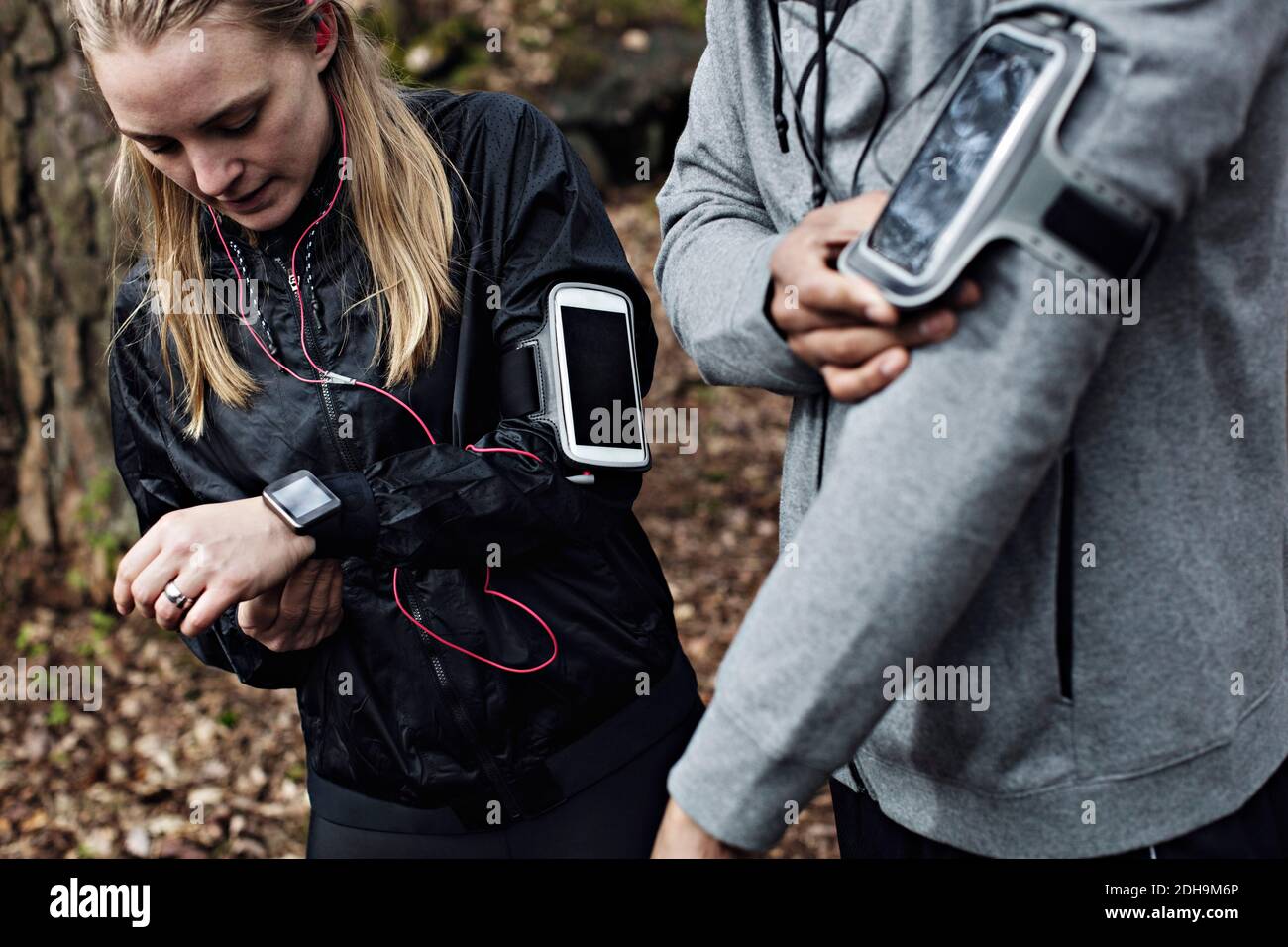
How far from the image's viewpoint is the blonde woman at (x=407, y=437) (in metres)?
1.75

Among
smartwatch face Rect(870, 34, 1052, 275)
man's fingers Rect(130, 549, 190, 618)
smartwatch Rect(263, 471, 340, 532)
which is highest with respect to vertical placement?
smartwatch face Rect(870, 34, 1052, 275)

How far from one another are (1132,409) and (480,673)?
3.58ft

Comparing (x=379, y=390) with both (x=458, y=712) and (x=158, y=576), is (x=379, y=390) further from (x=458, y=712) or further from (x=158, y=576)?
(x=458, y=712)

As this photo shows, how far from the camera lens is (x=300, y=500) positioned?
65.4 inches

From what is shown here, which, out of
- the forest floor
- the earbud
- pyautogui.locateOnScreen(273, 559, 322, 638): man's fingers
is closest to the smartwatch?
pyautogui.locateOnScreen(273, 559, 322, 638): man's fingers

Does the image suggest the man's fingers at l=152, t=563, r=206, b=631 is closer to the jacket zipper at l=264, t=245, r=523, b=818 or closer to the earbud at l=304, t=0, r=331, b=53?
the jacket zipper at l=264, t=245, r=523, b=818

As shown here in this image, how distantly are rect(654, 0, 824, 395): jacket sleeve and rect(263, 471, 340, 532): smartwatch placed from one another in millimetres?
590

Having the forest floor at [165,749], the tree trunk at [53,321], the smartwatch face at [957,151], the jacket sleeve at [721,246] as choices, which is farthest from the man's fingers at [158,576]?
the tree trunk at [53,321]

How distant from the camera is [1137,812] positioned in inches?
48.3

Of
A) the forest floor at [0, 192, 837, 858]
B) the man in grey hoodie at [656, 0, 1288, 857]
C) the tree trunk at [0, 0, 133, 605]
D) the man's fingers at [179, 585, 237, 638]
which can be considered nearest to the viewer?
the man in grey hoodie at [656, 0, 1288, 857]

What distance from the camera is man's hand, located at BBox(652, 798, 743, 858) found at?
1162 millimetres

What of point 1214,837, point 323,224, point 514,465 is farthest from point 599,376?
point 1214,837

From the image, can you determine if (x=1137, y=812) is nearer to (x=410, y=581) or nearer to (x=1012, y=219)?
(x=1012, y=219)
